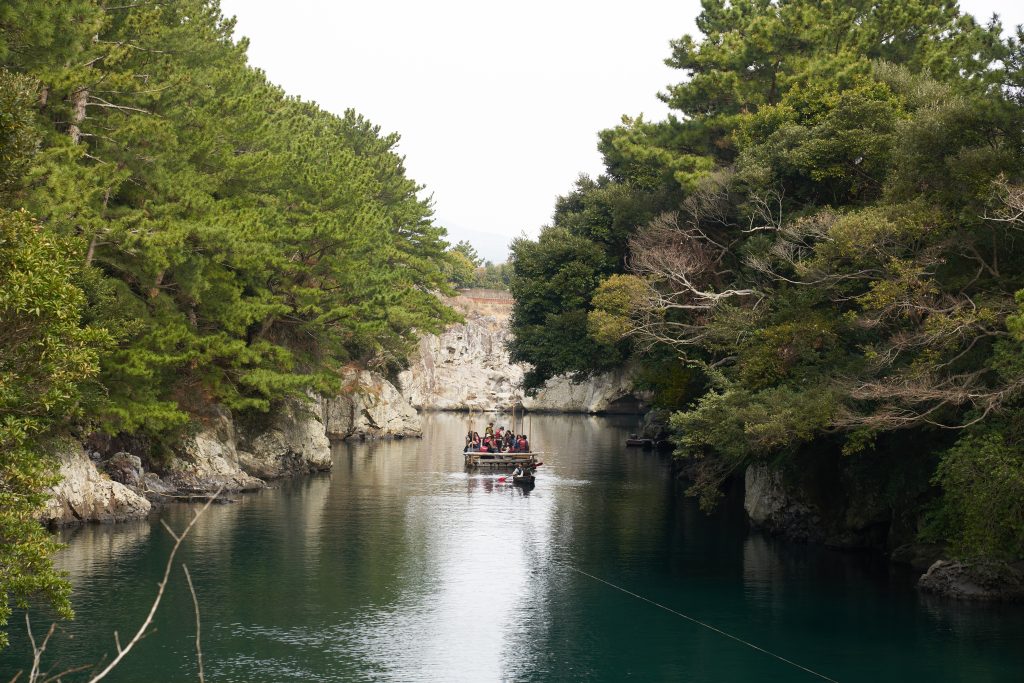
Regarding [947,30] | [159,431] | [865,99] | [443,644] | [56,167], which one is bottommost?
[443,644]

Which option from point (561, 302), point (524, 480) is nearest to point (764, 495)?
point (524, 480)

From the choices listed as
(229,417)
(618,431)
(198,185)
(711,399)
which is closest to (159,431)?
(229,417)

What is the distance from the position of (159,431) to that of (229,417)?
669 cm

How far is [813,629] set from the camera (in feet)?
Result: 90.9

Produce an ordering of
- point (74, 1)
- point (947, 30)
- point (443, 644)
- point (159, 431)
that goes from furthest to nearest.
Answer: point (947, 30) → point (159, 431) → point (74, 1) → point (443, 644)

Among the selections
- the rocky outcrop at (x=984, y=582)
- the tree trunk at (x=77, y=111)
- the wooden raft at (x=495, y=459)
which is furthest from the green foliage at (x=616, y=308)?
the tree trunk at (x=77, y=111)

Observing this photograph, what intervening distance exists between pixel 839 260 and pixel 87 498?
2597cm

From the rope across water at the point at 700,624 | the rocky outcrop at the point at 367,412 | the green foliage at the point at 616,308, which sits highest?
the green foliage at the point at 616,308

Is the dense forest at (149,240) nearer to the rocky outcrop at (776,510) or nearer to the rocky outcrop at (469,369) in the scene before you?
the rocky outcrop at (776,510)

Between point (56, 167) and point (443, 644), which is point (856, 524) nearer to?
point (443, 644)

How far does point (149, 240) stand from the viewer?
39.0m

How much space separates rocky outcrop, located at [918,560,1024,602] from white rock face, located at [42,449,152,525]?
2698 cm

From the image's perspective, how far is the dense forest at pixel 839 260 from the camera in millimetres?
27406

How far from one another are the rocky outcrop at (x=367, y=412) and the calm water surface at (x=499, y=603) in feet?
98.6
